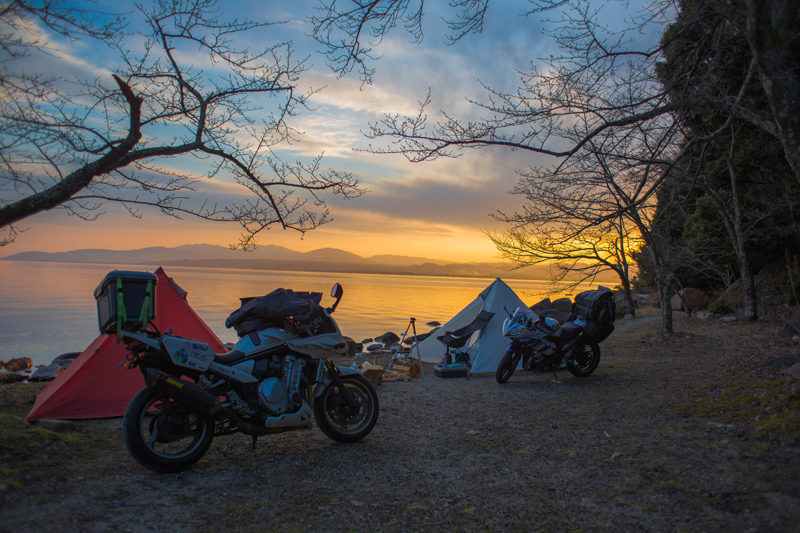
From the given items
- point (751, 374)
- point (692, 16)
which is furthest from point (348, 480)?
point (692, 16)

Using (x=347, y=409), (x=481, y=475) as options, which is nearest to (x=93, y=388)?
(x=347, y=409)

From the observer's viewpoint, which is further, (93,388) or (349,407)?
(93,388)

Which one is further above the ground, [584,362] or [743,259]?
[743,259]

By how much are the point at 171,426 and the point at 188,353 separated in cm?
57

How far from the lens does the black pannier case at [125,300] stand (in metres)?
3.81

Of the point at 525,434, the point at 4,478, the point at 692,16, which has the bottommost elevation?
the point at 525,434

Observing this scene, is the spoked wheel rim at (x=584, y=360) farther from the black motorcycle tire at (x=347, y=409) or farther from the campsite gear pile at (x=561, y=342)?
the black motorcycle tire at (x=347, y=409)

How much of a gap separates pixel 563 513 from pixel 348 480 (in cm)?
157

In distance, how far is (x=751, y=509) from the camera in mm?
2994

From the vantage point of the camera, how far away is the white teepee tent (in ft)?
32.0

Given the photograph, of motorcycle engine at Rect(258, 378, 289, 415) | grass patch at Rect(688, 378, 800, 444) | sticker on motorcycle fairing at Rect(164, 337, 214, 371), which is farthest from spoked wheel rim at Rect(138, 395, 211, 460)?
grass patch at Rect(688, 378, 800, 444)

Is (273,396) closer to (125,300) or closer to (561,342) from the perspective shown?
(125,300)

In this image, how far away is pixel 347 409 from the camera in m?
4.84

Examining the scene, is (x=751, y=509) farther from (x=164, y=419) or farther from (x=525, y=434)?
(x=164, y=419)
